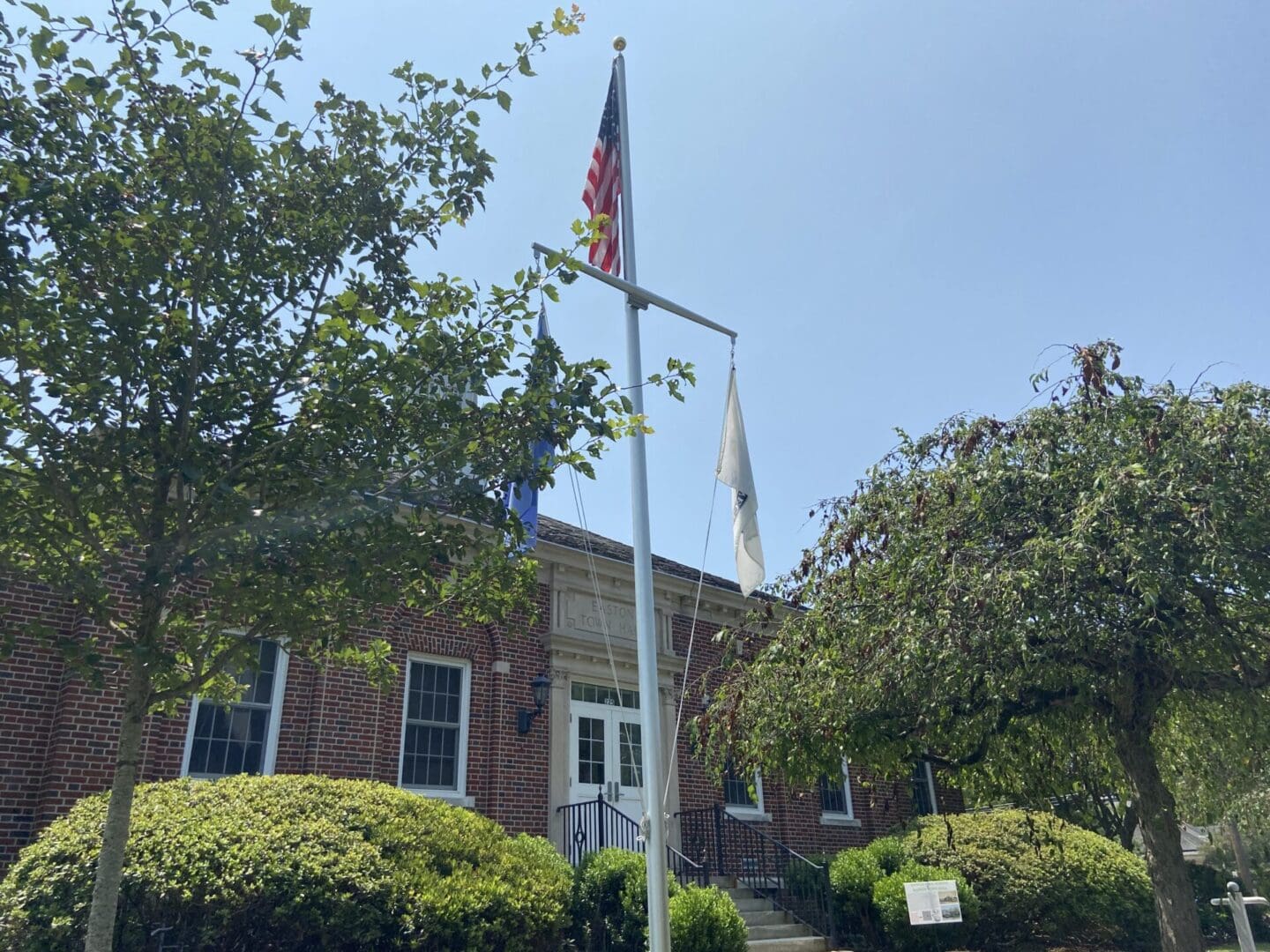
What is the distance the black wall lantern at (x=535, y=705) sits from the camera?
13.6 metres

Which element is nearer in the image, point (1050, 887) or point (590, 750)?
point (1050, 887)

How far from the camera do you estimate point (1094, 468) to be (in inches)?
306

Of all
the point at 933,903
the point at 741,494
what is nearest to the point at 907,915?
the point at 933,903

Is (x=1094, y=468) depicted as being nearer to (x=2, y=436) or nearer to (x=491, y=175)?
(x=491, y=175)

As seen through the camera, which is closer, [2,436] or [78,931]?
[2,436]

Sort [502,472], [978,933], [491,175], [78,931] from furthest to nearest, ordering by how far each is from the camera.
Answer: [978,933] → [78,931] → [491,175] → [502,472]

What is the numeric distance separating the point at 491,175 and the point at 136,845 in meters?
6.21

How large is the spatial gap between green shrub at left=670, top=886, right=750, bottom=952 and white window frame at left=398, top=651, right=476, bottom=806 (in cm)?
348

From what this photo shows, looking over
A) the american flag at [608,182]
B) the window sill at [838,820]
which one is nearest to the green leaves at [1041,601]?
the american flag at [608,182]

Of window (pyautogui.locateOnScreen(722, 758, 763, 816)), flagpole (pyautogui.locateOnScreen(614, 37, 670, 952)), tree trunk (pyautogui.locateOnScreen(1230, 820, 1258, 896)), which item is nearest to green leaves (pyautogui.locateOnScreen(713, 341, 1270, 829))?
flagpole (pyautogui.locateOnScreen(614, 37, 670, 952))

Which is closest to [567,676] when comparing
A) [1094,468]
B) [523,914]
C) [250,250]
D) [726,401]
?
[523,914]

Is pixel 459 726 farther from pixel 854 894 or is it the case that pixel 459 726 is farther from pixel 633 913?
pixel 854 894

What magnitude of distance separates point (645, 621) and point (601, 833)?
629 centimetres

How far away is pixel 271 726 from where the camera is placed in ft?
38.6
